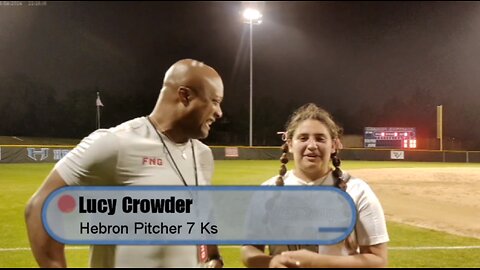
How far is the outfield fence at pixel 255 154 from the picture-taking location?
2211 cm

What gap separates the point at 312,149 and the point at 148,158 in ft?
2.60

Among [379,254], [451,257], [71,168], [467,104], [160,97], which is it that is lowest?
[451,257]

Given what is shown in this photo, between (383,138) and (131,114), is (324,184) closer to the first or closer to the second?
(383,138)

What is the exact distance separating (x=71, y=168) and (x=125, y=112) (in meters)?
52.3

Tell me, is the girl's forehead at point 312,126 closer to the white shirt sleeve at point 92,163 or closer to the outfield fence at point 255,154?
the white shirt sleeve at point 92,163

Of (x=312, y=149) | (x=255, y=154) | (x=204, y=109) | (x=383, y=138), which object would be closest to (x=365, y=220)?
(x=312, y=149)

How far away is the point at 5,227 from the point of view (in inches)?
277

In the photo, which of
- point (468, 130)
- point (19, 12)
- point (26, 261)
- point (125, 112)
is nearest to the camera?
point (26, 261)

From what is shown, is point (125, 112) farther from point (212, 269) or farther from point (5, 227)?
point (212, 269)

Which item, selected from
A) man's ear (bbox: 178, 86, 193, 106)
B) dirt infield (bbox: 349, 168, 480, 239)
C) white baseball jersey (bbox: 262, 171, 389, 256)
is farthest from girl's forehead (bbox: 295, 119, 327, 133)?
dirt infield (bbox: 349, 168, 480, 239)

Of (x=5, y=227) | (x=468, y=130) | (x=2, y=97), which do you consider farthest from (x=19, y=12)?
(x=468, y=130)

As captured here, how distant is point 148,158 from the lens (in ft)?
4.87

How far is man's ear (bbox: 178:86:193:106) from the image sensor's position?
4.95 ft

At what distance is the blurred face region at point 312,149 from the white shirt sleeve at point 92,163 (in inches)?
33.9
